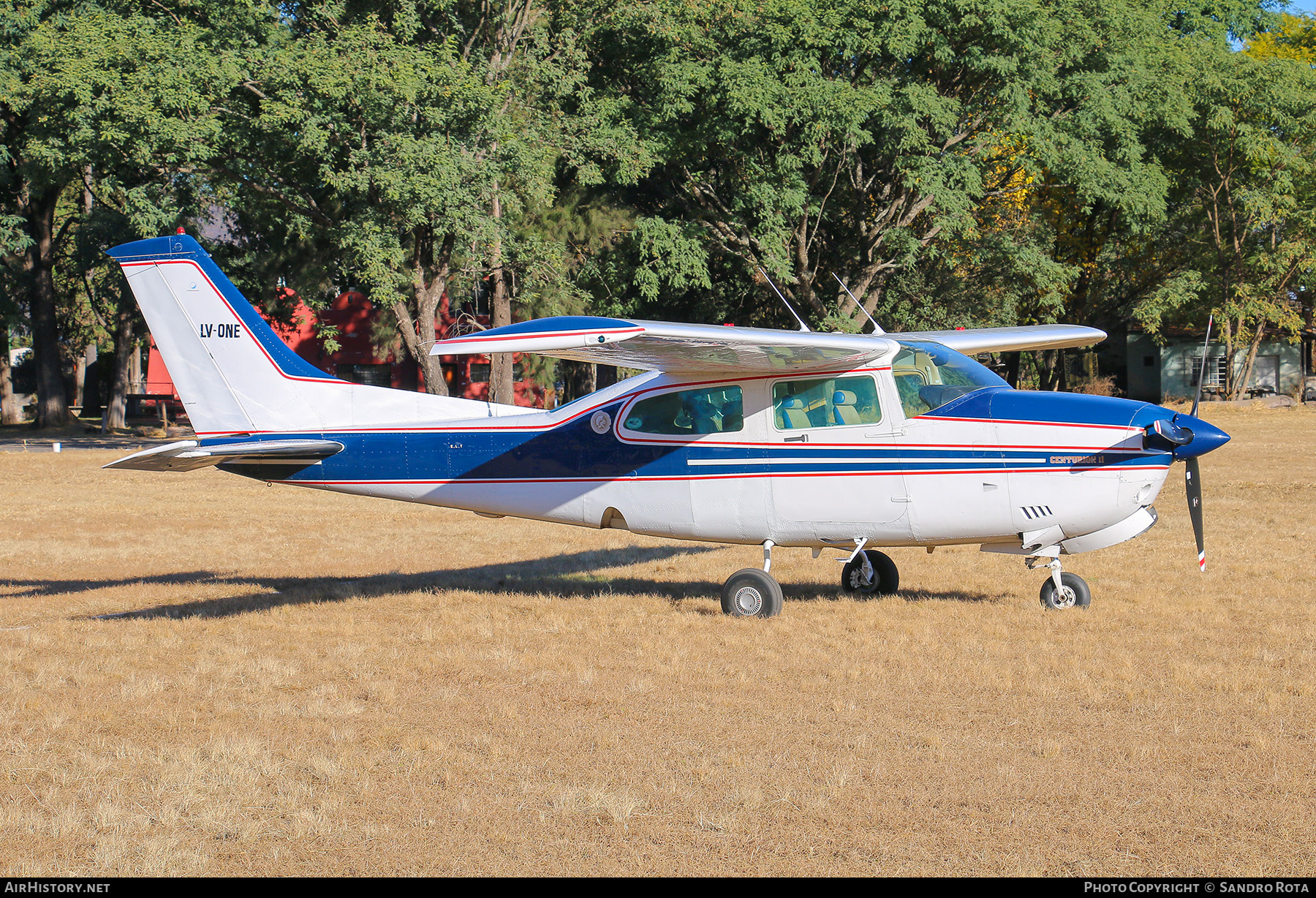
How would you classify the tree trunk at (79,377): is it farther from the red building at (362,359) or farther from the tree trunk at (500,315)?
the tree trunk at (500,315)

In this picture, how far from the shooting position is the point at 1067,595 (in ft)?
32.4

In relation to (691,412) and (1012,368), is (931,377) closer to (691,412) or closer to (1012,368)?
(691,412)

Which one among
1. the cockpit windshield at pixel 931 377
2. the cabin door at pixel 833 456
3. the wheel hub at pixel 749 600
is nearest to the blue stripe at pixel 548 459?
the cabin door at pixel 833 456

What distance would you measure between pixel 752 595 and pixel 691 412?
→ 1847mm

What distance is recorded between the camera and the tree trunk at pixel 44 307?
41938mm

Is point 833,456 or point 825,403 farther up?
point 825,403

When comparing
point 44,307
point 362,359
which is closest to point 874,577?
point 362,359

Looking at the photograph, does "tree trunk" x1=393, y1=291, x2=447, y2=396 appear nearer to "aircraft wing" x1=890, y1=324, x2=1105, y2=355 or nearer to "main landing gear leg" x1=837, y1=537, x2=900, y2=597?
"aircraft wing" x1=890, y1=324, x2=1105, y2=355

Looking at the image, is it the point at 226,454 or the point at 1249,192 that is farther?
the point at 1249,192

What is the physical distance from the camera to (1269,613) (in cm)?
947

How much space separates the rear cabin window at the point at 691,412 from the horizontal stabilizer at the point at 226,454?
3.12 meters

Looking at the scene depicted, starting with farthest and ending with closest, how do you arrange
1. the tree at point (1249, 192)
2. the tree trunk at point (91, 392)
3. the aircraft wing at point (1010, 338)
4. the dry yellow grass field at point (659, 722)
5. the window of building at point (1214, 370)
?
the tree trunk at point (91, 392), the window of building at point (1214, 370), the tree at point (1249, 192), the aircraft wing at point (1010, 338), the dry yellow grass field at point (659, 722)

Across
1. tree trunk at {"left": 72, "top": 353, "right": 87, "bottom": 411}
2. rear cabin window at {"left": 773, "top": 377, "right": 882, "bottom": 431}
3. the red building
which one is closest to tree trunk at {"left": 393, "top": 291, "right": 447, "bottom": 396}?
the red building
